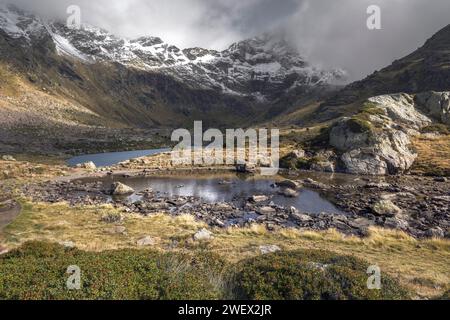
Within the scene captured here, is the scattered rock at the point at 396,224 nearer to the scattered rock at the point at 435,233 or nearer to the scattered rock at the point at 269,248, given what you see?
the scattered rock at the point at 435,233

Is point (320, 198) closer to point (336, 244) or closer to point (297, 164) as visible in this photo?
point (336, 244)

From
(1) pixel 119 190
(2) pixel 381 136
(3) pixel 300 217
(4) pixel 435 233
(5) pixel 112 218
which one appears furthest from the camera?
(2) pixel 381 136

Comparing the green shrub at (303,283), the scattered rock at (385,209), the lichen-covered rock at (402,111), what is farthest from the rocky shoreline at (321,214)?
the lichen-covered rock at (402,111)

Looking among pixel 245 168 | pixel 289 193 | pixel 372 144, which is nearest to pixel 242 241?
pixel 289 193

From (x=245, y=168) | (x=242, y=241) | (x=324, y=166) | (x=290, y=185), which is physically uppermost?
(x=324, y=166)

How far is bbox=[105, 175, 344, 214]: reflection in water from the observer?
181 feet

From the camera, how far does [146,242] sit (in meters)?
29.8

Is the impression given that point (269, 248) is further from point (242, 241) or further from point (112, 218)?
point (112, 218)

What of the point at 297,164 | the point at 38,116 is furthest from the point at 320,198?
the point at 38,116

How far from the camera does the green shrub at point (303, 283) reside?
15.1 m

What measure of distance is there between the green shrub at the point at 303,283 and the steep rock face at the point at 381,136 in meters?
76.0

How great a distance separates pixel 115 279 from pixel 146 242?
14946 millimetres

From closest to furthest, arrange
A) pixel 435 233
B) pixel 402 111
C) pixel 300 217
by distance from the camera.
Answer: pixel 435 233 → pixel 300 217 → pixel 402 111
